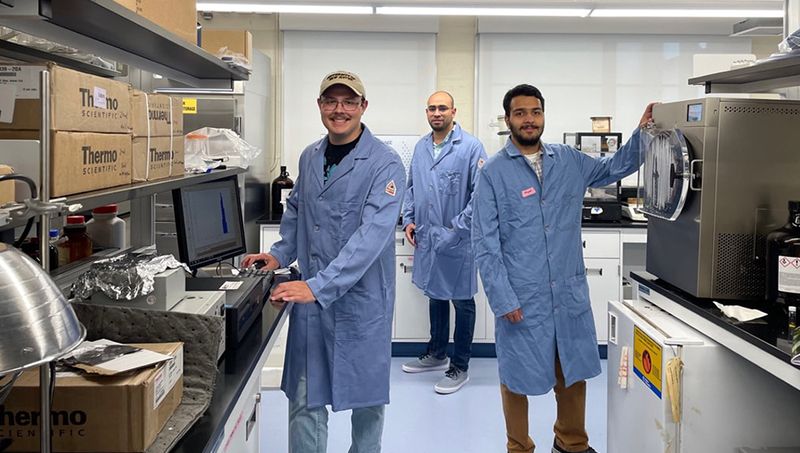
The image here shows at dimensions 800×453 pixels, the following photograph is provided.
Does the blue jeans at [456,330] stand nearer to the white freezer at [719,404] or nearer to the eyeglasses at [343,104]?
the white freezer at [719,404]

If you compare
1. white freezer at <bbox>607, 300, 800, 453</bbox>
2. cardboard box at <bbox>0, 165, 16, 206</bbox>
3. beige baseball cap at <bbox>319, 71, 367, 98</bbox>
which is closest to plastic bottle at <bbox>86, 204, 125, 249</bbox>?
beige baseball cap at <bbox>319, 71, 367, 98</bbox>

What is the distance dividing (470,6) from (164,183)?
102 inches

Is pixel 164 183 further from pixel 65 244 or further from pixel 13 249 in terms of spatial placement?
pixel 13 249

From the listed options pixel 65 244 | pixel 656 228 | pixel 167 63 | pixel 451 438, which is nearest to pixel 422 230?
pixel 451 438

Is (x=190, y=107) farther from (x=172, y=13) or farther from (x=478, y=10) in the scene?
(x=172, y=13)

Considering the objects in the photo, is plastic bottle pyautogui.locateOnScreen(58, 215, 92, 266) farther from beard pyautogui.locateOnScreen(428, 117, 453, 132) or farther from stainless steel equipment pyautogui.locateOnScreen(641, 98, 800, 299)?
beard pyautogui.locateOnScreen(428, 117, 453, 132)

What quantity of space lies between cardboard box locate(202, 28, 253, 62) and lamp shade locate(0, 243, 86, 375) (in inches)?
84.8

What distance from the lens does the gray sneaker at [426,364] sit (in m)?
4.07

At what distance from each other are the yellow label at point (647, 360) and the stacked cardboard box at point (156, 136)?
1607mm

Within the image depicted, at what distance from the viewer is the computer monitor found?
207 centimetres

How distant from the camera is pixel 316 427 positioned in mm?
2260

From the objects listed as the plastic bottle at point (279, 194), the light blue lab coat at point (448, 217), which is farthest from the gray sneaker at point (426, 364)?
the plastic bottle at point (279, 194)

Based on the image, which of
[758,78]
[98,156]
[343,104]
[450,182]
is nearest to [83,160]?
[98,156]

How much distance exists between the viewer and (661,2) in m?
3.76
